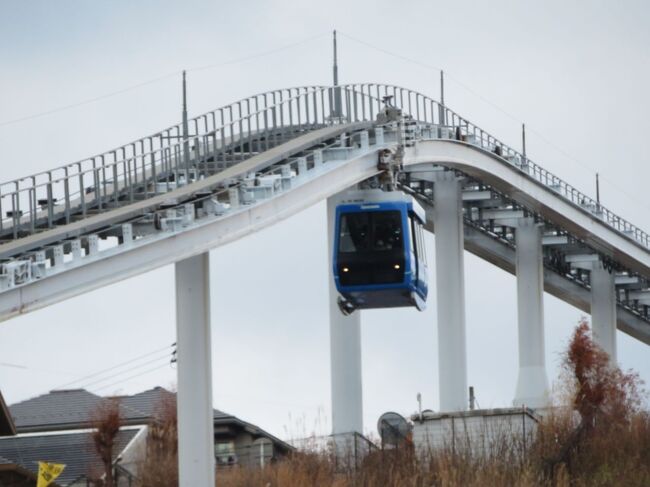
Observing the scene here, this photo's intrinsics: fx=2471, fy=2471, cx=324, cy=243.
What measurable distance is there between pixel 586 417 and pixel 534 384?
899cm

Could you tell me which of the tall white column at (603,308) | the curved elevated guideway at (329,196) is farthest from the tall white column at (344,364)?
the tall white column at (603,308)

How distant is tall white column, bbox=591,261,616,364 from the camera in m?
92.1

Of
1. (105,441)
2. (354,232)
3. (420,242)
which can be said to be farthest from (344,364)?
(354,232)

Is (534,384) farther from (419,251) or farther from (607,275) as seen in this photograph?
(419,251)

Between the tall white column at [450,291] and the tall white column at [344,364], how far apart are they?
539 cm

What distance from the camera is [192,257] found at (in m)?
59.6

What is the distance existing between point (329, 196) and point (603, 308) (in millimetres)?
32605

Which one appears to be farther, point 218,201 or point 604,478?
point 604,478

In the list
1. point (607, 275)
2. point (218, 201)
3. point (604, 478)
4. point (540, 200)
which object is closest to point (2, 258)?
point (218, 201)

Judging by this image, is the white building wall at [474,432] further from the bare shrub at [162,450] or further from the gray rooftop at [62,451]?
the gray rooftop at [62,451]

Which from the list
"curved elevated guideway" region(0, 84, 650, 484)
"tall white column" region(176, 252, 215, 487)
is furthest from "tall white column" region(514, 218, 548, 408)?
"tall white column" region(176, 252, 215, 487)

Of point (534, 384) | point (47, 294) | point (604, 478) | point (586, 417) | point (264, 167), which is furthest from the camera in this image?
point (534, 384)

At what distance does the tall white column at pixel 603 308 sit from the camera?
9212 cm

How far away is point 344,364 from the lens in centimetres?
7412
